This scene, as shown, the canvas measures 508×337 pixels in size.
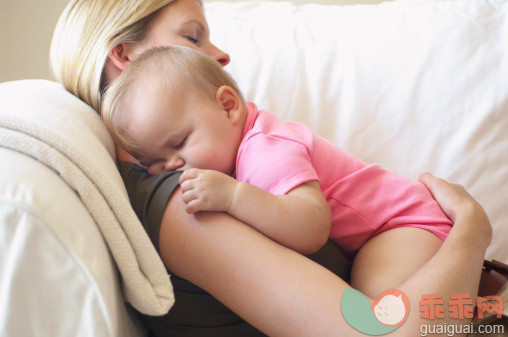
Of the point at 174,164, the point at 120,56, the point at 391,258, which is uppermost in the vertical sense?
the point at 120,56

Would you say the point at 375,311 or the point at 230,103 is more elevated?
the point at 230,103

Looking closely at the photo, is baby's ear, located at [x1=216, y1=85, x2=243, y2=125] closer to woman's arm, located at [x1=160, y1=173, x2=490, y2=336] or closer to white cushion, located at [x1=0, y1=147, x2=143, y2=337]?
woman's arm, located at [x1=160, y1=173, x2=490, y2=336]

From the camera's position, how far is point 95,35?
0.90m

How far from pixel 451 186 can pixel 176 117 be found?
0.52 meters

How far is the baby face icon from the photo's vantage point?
570 mm

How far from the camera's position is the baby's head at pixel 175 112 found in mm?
744

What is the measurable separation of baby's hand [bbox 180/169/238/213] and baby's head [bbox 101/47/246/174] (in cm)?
10

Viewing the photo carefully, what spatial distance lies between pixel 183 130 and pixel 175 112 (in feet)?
0.10

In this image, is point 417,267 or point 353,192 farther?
point 353,192

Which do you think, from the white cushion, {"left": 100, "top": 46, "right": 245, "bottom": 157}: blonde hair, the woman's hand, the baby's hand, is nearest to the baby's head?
{"left": 100, "top": 46, "right": 245, "bottom": 157}: blonde hair

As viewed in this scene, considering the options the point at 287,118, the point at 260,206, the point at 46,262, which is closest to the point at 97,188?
the point at 46,262

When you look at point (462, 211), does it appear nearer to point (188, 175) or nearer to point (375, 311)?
point (375, 311)

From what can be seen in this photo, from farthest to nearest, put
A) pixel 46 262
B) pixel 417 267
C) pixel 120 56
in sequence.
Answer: pixel 120 56
pixel 417 267
pixel 46 262

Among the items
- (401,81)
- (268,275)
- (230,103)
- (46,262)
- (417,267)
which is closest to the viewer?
(46,262)
